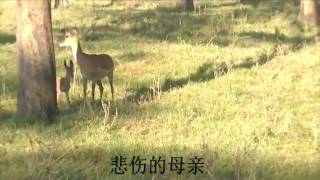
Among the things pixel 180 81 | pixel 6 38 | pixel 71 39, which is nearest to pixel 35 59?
pixel 71 39

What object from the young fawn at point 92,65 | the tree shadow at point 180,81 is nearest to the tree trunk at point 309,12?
the tree shadow at point 180,81

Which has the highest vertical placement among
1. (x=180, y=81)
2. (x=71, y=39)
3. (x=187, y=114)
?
(x=71, y=39)

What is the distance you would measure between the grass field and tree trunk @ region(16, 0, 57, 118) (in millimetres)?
382

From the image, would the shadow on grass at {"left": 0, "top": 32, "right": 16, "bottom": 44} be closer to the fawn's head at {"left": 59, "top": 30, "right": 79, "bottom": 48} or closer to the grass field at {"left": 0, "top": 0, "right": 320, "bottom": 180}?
the grass field at {"left": 0, "top": 0, "right": 320, "bottom": 180}

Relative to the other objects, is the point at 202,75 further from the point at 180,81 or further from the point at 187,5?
the point at 187,5

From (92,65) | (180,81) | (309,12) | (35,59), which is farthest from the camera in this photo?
(309,12)

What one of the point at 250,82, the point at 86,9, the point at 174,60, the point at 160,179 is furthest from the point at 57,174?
the point at 86,9

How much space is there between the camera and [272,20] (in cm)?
2180

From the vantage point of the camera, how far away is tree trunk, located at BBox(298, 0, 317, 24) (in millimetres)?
21656

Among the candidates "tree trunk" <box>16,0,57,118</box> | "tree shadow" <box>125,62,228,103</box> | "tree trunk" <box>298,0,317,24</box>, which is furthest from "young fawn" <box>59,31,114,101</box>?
"tree trunk" <box>298,0,317,24</box>

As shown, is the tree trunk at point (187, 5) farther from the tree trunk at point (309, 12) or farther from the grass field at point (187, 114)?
the grass field at point (187, 114)

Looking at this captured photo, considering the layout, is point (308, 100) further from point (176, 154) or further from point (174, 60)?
point (174, 60)

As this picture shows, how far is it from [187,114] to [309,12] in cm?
1320

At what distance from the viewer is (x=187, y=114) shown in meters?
9.84
